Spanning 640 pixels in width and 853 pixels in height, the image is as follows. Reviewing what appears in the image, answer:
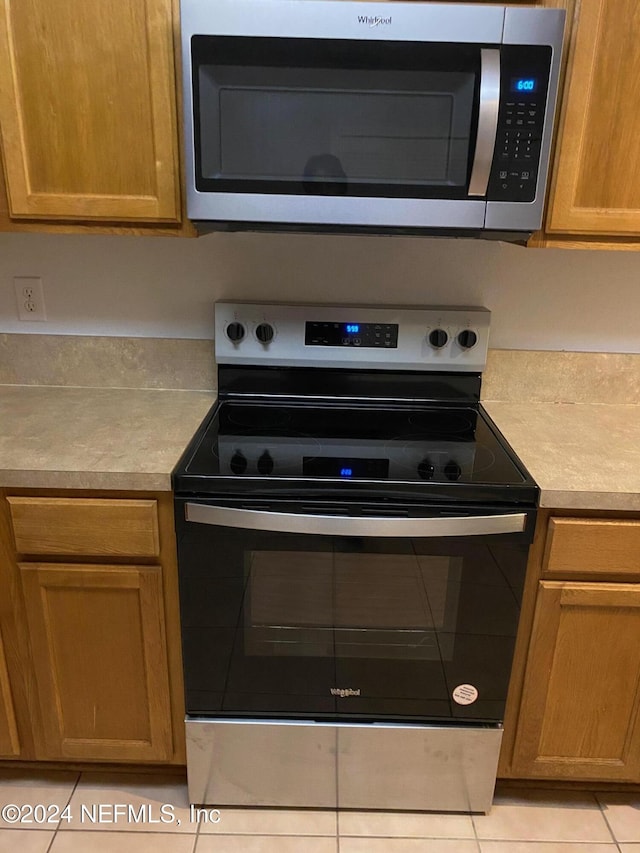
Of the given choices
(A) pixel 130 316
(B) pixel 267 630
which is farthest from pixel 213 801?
(A) pixel 130 316

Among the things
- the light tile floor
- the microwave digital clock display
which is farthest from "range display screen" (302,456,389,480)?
the light tile floor

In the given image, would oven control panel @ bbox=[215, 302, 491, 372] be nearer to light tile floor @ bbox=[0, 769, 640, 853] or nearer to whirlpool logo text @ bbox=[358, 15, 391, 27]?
whirlpool logo text @ bbox=[358, 15, 391, 27]

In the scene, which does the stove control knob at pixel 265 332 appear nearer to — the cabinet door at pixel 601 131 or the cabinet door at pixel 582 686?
the cabinet door at pixel 601 131

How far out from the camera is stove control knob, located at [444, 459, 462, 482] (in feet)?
4.48

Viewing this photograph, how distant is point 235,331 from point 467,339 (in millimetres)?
616

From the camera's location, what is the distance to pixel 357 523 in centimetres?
131

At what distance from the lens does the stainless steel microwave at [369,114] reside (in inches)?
48.1

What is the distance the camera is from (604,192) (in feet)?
4.49

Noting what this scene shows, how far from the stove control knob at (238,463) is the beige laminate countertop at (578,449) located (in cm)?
61

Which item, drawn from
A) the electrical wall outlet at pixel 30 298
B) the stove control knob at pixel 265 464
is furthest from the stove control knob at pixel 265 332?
the electrical wall outlet at pixel 30 298

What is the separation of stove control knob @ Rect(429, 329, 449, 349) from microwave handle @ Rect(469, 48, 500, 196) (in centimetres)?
46

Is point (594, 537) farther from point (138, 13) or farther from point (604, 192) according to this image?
point (138, 13)

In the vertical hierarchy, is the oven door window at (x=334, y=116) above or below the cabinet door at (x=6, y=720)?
above

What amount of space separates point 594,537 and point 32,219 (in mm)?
1387
